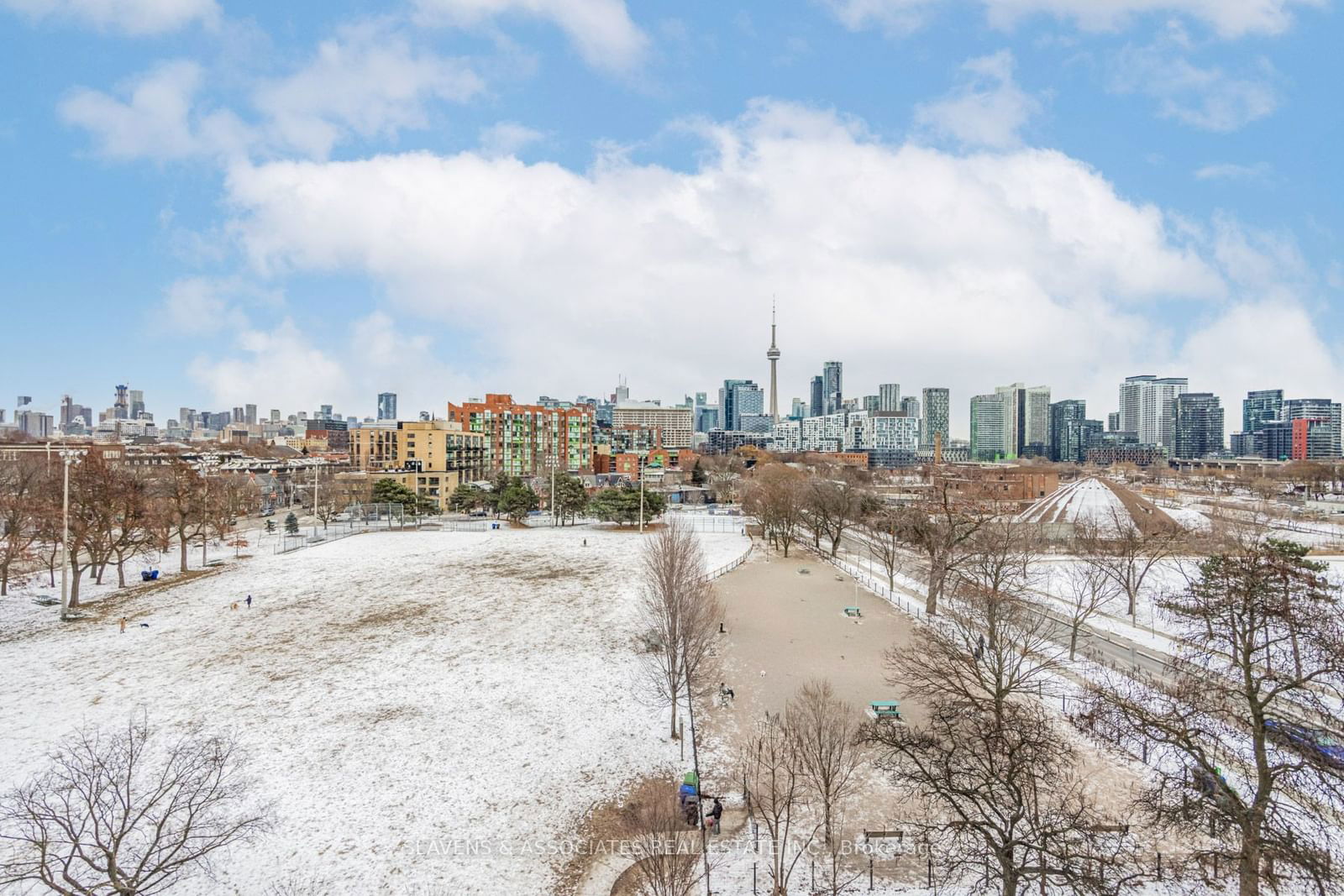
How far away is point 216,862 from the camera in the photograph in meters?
11.8

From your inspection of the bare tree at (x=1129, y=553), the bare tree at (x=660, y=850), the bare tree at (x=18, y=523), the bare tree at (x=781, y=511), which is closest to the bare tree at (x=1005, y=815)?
the bare tree at (x=660, y=850)

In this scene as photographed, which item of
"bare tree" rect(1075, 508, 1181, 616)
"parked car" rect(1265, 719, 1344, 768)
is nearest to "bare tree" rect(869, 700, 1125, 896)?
"parked car" rect(1265, 719, 1344, 768)

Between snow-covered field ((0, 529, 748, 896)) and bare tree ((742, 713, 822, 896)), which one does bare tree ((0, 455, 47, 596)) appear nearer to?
snow-covered field ((0, 529, 748, 896))

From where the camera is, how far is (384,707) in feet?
61.7

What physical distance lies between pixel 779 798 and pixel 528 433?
97.3m

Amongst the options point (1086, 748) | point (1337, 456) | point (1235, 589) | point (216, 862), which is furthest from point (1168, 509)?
point (1337, 456)

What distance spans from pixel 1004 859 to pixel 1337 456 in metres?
250

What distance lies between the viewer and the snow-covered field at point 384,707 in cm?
1237

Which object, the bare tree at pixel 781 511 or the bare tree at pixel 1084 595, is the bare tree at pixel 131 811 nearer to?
the bare tree at pixel 1084 595

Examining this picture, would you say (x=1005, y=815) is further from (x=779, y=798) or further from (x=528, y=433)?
(x=528, y=433)

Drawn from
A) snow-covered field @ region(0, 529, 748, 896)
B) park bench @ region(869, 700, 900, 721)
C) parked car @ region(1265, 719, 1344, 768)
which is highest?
parked car @ region(1265, 719, 1344, 768)

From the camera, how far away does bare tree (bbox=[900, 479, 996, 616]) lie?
29344mm

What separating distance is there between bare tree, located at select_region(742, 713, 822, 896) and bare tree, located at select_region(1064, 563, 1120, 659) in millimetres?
14531

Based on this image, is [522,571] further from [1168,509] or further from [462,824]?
[1168,509]
